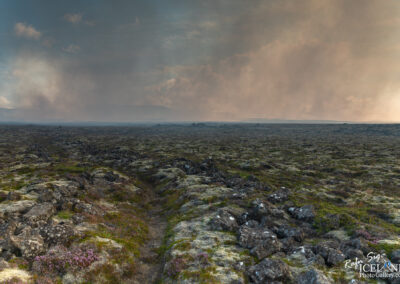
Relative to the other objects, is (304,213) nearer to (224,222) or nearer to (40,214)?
(224,222)

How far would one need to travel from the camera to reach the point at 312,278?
13219 mm

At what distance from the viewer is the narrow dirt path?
1716 cm

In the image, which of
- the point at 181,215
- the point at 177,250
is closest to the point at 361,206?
the point at 181,215

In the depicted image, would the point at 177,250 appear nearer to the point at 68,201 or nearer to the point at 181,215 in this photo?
the point at 181,215

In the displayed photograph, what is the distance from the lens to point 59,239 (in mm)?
18125

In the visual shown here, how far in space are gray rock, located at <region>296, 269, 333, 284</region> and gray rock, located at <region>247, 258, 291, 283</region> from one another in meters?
0.89

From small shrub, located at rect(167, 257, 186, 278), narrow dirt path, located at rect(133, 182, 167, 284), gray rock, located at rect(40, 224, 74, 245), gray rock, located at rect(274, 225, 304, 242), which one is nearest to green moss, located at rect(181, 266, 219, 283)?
small shrub, located at rect(167, 257, 186, 278)

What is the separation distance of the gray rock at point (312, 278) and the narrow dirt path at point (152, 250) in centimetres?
1125

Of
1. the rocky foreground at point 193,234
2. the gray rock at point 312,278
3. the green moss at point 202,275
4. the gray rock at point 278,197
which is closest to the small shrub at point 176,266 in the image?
the rocky foreground at point 193,234

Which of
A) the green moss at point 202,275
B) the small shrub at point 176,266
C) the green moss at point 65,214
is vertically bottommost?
the small shrub at point 176,266

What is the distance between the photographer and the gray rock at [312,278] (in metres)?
12.8

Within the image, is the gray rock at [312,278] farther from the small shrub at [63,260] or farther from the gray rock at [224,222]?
the small shrub at [63,260]

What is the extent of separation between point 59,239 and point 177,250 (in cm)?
1089
